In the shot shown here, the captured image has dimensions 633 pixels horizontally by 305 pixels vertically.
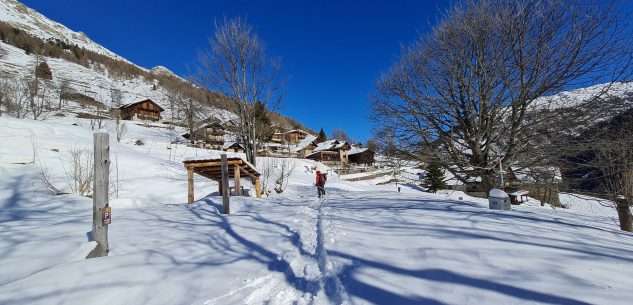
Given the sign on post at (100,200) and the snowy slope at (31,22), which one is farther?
the snowy slope at (31,22)

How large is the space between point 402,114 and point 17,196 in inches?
467

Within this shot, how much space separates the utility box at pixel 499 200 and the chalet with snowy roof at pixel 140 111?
203 feet

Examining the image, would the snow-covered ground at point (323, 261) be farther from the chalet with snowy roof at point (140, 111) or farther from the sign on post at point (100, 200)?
the chalet with snowy roof at point (140, 111)

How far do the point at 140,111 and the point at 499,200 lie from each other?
207 feet

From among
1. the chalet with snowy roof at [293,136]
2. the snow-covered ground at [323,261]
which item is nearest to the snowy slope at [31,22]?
the chalet with snowy roof at [293,136]

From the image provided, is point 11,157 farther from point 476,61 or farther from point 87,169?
point 476,61

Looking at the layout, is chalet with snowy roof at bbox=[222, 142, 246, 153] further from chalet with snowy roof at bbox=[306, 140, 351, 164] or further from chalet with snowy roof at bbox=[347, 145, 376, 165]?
chalet with snowy roof at bbox=[347, 145, 376, 165]

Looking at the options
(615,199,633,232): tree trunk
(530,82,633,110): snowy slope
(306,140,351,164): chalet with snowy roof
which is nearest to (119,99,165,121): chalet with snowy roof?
(306,140,351,164): chalet with snowy roof

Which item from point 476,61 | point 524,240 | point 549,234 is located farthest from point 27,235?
point 476,61

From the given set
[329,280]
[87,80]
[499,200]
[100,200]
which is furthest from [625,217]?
[87,80]

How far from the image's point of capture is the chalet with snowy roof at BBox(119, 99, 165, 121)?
52.8 meters

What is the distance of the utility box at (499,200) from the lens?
539 centimetres

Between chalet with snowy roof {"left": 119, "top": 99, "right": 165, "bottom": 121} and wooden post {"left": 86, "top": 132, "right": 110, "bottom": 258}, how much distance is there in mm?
59074

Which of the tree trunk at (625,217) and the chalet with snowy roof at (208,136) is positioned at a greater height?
the chalet with snowy roof at (208,136)
